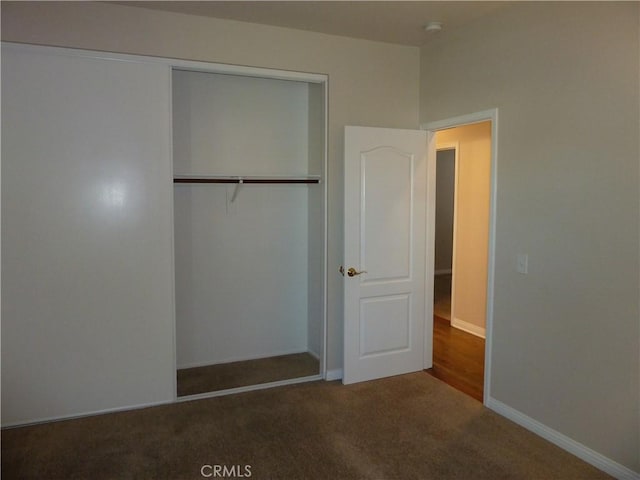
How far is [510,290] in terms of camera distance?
3.14 metres

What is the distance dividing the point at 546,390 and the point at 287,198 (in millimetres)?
2626

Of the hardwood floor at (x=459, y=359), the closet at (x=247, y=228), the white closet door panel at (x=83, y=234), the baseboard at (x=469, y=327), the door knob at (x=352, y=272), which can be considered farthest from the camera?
the baseboard at (x=469, y=327)

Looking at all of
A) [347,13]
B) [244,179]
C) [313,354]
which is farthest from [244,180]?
[313,354]

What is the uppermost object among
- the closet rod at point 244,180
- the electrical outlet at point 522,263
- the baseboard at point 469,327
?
the closet rod at point 244,180

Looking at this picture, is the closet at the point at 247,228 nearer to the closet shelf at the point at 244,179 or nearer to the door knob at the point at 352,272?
the closet shelf at the point at 244,179

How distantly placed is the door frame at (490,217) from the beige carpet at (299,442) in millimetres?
483

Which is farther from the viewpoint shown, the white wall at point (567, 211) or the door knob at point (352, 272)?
the door knob at point (352, 272)

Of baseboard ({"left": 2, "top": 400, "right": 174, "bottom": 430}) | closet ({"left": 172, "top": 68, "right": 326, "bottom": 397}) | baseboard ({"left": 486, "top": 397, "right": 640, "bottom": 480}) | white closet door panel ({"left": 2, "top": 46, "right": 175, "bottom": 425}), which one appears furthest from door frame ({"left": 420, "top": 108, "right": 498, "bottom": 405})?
baseboard ({"left": 2, "top": 400, "right": 174, "bottom": 430})

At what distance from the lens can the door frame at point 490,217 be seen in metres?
3.23

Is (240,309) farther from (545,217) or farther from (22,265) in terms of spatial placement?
(545,217)

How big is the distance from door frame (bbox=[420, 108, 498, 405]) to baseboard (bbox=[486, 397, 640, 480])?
0.16m

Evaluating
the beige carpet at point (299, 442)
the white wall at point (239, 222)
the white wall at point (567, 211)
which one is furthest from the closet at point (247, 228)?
the white wall at point (567, 211)

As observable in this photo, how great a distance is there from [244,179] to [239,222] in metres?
0.42

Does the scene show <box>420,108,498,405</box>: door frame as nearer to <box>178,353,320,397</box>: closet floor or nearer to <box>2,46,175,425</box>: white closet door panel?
<box>178,353,320,397</box>: closet floor
